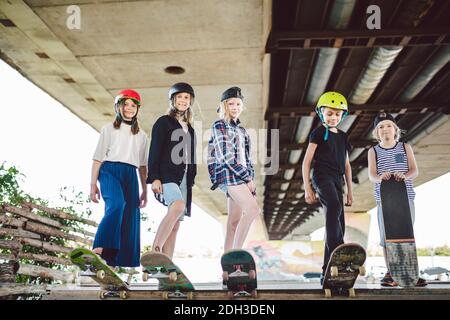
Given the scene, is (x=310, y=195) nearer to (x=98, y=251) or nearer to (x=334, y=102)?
(x=334, y=102)

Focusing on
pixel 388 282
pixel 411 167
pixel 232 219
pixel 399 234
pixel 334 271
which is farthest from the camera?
pixel 411 167

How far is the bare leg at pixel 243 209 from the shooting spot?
4.24 meters

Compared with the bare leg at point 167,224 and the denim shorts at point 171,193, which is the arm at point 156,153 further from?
the bare leg at point 167,224

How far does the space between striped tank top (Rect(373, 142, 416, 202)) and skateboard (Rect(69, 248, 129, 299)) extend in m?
3.21

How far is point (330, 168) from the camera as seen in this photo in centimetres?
445

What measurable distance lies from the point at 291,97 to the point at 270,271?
853 inches

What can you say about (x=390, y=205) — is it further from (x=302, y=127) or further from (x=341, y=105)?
(x=302, y=127)

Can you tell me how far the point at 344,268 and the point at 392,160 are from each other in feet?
5.49

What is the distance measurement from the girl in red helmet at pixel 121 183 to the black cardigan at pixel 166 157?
294mm

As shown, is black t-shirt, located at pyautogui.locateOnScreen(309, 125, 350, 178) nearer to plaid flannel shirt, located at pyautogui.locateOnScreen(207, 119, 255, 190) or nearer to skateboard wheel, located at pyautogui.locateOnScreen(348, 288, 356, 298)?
plaid flannel shirt, located at pyautogui.locateOnScreen(207, 119, 255, 190)

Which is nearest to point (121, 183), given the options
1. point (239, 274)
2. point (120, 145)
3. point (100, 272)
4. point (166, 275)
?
point (120, 145)

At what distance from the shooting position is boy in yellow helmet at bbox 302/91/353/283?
13.9 feet

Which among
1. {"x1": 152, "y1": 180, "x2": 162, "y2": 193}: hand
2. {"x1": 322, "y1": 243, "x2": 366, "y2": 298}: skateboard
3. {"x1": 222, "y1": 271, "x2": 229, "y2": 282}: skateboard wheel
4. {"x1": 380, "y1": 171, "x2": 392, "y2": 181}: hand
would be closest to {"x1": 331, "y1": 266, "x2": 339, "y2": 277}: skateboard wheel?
{"x1": 322, "y1": 243, "x2": 366, "y2": 298}: skateboard
